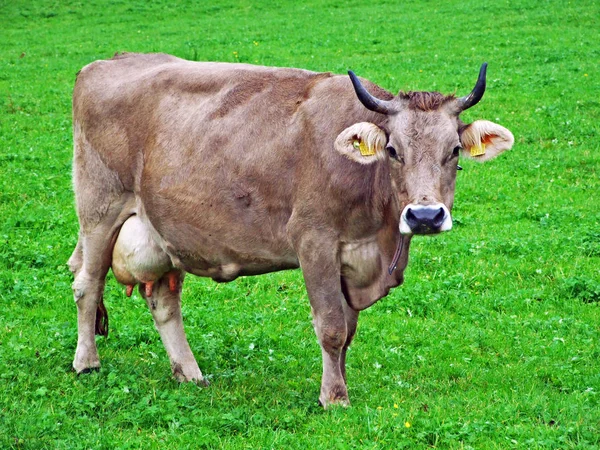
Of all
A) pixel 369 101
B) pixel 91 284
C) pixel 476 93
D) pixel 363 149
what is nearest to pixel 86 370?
pixel 91 284

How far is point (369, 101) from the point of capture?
705 centimetres

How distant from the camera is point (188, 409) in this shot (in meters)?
7.64

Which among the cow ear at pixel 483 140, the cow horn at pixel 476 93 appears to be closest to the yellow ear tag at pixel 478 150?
the cow ear at pixel 483 140

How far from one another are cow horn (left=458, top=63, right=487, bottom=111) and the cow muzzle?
3.28ft

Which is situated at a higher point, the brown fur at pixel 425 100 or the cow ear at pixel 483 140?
the brown fur at pixel 425 100

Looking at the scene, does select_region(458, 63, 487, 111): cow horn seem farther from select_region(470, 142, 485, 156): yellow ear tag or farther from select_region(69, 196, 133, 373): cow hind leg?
select_region(69, 196, 133, 373): cow hind leg

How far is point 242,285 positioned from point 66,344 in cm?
277

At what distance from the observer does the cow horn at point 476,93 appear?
688cm

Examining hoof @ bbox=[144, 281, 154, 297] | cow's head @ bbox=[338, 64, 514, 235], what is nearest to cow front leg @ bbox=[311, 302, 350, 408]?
cow's head @ bbox=[338, 64, 514, 235]

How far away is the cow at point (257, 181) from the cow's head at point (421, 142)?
0.5 inches

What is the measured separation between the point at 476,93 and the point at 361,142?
0.99 m

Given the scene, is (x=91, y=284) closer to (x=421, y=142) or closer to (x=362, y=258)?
(x=362, y=258)

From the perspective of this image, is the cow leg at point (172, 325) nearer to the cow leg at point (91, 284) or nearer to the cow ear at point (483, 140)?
the cow leg at point (91, 284)

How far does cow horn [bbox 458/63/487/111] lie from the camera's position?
6.88 meters
